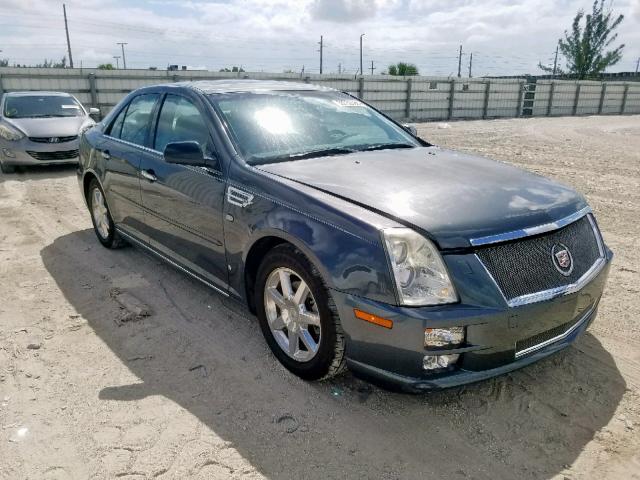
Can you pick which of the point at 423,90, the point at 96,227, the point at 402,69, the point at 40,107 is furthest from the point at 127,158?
the point at 402,69

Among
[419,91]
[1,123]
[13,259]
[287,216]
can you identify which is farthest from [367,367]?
[419,91]

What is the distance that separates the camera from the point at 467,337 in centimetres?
222

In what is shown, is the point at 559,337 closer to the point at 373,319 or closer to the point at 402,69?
the point at 373,319

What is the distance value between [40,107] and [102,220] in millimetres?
6255

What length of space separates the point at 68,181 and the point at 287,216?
7.16 meters

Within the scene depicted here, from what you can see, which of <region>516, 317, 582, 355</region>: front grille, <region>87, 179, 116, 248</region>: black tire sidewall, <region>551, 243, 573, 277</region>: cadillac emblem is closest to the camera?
<region>516, 317, 582, 355</region>: front grille

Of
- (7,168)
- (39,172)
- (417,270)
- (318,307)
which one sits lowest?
(39,172)

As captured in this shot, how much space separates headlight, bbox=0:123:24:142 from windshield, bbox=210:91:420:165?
7.03 meters

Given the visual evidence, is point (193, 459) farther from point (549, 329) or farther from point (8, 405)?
point (549, 329)

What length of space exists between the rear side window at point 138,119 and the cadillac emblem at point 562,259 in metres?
3.11

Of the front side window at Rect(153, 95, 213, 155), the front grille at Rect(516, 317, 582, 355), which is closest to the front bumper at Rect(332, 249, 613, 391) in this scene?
the front grille at Rect(516, 317, 582, 355)

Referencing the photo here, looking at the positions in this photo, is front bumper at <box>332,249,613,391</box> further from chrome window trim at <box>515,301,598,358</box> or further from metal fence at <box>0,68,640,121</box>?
metal fence at <box>0,68,640,121</box>

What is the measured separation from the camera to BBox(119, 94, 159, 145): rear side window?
4.12m

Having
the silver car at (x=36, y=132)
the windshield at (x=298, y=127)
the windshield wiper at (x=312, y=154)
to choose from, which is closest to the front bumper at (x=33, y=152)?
the silver car at (x=36, y=132)
